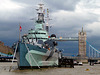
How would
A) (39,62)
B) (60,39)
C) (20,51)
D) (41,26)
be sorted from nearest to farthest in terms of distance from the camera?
(20,51), (39,62), (41,26), (60,39)

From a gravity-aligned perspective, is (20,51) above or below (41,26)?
below

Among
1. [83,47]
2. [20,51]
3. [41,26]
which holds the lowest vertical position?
[83,47]

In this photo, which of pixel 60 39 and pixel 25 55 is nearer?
pixel 25 55

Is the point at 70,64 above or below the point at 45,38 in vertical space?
below

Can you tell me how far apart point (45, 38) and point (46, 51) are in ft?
28.3

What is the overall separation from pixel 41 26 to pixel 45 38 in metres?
5.11

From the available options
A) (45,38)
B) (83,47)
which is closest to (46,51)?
(45,38)

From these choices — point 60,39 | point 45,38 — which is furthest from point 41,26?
point 60,39

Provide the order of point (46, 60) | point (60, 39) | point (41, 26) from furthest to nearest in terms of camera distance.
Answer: point (60, 39)
point (41, 26)
point (46, 60)

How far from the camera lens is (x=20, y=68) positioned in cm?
3331

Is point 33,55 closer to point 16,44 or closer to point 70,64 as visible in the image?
point 16,44

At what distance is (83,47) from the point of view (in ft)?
393

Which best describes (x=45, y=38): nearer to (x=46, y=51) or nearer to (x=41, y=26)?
(x=41, y=26)

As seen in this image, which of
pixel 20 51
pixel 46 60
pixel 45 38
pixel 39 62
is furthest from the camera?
pixel 45 38
